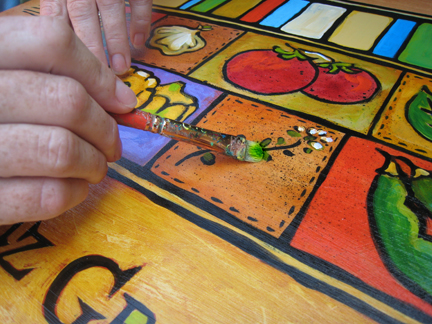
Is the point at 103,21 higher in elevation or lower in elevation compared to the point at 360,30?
lower

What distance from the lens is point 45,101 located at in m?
0.40

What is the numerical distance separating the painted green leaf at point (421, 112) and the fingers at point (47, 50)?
620 mm

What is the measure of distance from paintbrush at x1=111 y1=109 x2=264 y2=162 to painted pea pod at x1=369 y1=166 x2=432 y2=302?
0.22 m

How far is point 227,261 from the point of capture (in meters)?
0.46

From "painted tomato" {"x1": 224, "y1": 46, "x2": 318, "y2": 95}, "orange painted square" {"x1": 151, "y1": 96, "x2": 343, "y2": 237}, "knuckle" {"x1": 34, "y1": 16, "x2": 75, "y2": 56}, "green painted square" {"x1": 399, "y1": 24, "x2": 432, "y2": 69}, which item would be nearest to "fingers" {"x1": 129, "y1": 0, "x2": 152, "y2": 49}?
"painted tomato" {"x1": 224, "y1": 46, "x2": 318, "y2": 95}

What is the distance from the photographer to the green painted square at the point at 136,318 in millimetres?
407

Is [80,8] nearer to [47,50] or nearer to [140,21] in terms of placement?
[140,21]

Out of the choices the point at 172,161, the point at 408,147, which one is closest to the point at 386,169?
the point at 408,147

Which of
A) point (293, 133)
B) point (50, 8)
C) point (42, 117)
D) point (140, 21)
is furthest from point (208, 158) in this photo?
point (50, 8)

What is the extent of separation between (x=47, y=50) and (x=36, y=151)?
13cm

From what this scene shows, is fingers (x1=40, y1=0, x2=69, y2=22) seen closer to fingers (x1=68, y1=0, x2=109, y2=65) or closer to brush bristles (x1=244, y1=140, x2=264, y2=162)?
fingers (x1=68, y1=0, x2=109, y2=65)

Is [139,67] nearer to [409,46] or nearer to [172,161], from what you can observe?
[172,161]

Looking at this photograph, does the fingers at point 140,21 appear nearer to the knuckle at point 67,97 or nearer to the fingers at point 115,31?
the fingers at point 115,31

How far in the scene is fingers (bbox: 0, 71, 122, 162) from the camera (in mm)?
393
